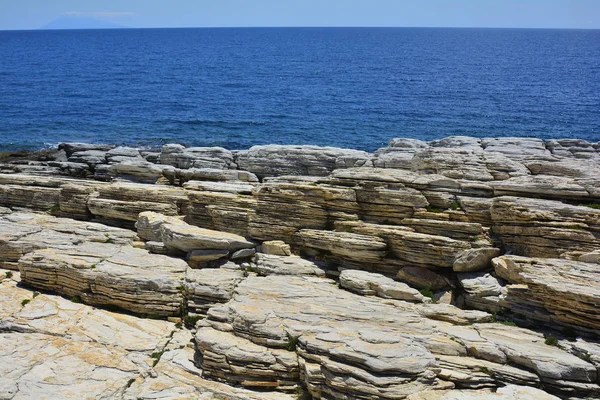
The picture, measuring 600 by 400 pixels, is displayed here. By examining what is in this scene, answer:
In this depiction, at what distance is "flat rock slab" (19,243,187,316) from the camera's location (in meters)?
24.5

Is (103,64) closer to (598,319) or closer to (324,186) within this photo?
(324,186)

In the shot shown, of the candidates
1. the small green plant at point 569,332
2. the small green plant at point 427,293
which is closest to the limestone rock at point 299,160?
the small green plant at point 427,293

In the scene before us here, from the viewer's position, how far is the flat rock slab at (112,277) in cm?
2451

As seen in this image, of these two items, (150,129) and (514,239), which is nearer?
(514,239)

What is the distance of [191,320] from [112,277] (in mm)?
4610

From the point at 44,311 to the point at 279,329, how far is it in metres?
11.7

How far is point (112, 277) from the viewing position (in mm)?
24844

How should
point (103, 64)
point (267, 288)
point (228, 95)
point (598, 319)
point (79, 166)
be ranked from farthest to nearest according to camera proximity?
point (103, 64) → point (228, 95) → point (79, 166) → point (267, 288) → point (598, 319)

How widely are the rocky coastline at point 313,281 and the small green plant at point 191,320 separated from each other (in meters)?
0.06

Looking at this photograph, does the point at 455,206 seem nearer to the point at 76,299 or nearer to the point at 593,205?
the point at 593,205

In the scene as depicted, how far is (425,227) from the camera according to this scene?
26281 mm

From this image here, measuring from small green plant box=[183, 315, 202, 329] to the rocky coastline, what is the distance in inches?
2.5

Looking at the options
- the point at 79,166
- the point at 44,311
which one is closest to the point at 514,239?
the point at 44,311

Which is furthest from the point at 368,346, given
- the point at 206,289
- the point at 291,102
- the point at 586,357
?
the point at 291,102
